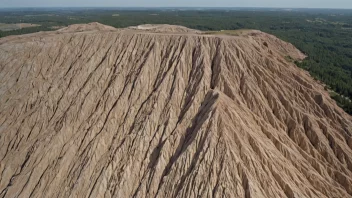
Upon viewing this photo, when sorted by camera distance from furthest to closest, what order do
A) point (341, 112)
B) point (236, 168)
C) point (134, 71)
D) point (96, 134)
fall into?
1. point (134, 71)
2. point (341, 112)
3. point (96, 134)
4. point (236, 168)

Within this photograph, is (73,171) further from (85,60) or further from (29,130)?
(85,60)

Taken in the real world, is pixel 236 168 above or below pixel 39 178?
above

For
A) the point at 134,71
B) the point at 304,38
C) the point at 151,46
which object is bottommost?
the point at 304,38

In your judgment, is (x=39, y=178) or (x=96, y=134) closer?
(x=39, y=178)

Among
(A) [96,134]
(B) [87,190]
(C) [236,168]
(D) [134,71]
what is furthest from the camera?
(D) [134,71]

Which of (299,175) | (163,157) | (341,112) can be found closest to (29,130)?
(163,157)

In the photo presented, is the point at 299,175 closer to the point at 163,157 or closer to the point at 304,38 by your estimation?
the point at 163,157
